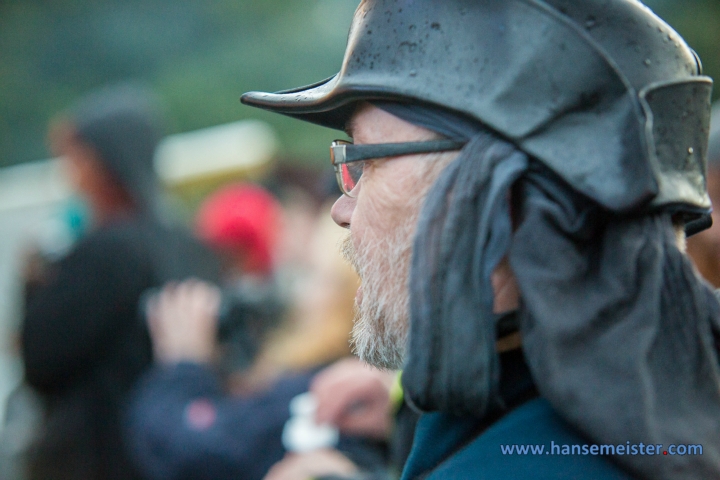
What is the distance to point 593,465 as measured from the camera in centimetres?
126

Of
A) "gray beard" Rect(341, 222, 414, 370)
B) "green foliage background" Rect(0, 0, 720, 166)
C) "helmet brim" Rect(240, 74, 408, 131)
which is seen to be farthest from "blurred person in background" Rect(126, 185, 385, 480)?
"green foliage background" Rect(0, 0, 720, 166)

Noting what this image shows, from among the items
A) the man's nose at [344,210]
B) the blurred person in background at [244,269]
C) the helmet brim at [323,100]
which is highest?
the helmet brim at [323,100]

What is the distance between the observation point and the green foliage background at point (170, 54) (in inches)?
581

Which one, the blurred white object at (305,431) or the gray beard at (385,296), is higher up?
the gray beard at (385,296)

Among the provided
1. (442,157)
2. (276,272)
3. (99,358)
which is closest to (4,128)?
(276,272)

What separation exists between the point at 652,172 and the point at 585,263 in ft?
0.63

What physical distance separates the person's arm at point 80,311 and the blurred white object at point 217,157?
416 centimetres

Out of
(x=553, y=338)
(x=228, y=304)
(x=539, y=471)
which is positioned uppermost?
(x=553, y=338)

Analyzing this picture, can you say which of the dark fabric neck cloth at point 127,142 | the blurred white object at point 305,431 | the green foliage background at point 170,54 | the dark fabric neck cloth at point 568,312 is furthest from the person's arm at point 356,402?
the green foliage background at point 170,54

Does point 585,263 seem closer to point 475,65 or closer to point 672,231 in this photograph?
point 672,231

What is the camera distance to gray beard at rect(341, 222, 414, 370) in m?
1.54

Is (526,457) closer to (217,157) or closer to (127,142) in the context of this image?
(127,142)

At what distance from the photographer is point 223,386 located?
3219 mm

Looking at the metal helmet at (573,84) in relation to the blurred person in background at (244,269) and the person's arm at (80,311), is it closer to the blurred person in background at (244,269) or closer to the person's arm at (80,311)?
the blurred person in background at (244,269)
